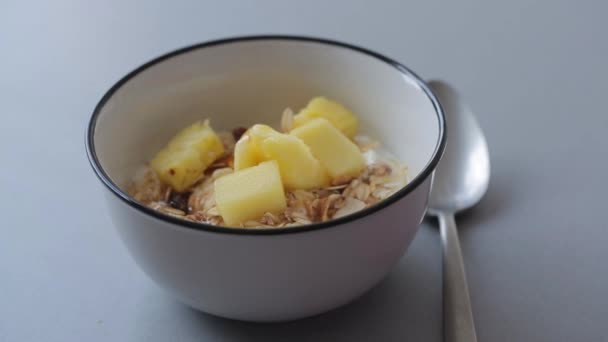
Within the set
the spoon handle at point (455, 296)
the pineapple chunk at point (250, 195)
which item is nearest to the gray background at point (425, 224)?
the spoon handle at point (455, 296)

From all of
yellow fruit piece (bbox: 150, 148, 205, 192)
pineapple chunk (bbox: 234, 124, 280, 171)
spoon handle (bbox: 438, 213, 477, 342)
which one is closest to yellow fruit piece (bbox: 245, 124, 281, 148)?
pineapple chunk (bbox: 234, 124, 280, 171)

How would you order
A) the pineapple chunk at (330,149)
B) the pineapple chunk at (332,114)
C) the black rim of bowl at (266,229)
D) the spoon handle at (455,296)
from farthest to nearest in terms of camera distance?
the pineapple chunk at (332,114) → the pineapple chunk at (330,149) → the spoon handle at (455,296) → the black rim of bowl at (266,229)

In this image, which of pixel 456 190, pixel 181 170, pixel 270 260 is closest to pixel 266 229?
pixel 270 260

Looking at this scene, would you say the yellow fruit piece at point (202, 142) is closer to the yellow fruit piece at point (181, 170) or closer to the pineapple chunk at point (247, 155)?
the yellow fruit piece at point (181, 170)

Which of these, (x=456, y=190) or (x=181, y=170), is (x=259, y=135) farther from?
(x=456, y=190)

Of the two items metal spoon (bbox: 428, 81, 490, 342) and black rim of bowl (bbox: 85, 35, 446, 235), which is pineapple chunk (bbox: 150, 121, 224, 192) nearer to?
black rim of bowl (bbox: 85, 35, 446, 235)

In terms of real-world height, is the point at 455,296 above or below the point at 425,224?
below

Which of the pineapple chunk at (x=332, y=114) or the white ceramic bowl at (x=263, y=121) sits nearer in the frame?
the white ceramic bowl at (x=263, y=121)

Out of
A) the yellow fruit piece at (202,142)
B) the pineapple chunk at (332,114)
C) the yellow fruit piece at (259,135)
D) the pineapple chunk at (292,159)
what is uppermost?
the pineapple chunk at (332,114)
